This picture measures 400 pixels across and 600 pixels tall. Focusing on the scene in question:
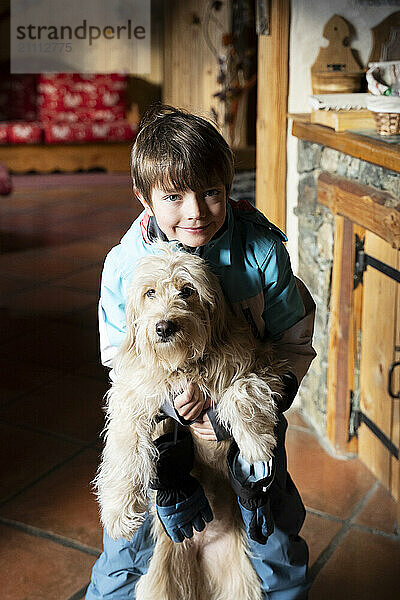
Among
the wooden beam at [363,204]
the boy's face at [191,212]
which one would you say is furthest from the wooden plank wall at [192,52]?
the boy's face at [191,212]

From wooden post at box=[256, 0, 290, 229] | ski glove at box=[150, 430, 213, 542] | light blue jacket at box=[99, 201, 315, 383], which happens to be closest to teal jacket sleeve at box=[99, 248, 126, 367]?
light blue jacket at box=[99, 201, 315, 383]

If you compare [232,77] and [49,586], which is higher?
[232,77]

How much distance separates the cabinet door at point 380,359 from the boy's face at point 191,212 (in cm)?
114

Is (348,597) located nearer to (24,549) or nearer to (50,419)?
(24,549)

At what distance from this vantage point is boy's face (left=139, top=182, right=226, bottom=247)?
1271mm

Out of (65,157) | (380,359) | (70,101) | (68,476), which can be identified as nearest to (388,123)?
(380,359)

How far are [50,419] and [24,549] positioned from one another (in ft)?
2.75

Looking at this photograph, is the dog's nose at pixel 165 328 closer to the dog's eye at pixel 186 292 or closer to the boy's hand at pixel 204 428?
the dog's eye at pixel 186 292

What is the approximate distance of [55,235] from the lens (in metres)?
5.92

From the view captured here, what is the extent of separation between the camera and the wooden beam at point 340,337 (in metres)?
2.56

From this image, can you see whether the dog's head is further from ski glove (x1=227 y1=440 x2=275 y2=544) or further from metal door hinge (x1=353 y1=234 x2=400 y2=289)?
metal door hinge (x1=353 y1=234 x2=400 y2=289)

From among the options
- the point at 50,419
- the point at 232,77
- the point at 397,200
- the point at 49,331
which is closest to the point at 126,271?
the point at 397,200

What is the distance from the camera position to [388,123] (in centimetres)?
227

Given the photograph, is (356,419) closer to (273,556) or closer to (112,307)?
(273,556)
